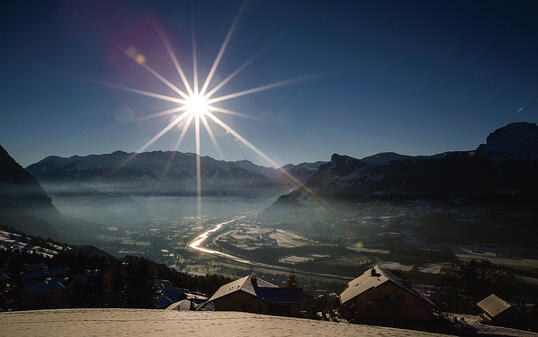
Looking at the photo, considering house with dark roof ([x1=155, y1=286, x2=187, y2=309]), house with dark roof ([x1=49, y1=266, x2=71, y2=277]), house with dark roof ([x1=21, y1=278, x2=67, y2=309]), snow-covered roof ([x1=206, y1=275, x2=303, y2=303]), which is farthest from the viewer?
house with dark roof ([x1=49, y1=266, x2=71, y2=277])

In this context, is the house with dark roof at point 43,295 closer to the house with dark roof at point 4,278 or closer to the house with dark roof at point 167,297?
the house with dark roof at point 4,278

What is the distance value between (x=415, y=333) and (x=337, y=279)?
5457 inches

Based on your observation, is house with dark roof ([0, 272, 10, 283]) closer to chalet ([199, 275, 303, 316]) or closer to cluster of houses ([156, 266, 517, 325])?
cluster of houses ([156, 266, 517, 325])

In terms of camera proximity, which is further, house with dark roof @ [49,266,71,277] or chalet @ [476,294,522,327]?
house with dark roof @ [49,266,71,277]

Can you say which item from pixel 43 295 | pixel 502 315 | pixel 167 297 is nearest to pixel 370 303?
pixel 502 315

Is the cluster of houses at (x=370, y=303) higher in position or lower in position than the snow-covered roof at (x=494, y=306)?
higher

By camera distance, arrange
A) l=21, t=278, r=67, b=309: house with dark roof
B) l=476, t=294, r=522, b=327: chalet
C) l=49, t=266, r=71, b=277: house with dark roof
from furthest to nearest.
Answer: l=49, t=266, r=71, b=277: house with dark roof → l=21, t=278, r=67, b=309: house with dark roof → l=476, t=294, r=522, b=327: chalet

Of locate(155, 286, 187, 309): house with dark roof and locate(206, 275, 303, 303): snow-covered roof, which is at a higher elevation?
locate(206, 275, 303, 303): snow-covered roof

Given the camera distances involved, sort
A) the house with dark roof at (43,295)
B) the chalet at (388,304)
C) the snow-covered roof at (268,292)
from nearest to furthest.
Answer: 1. the chalet at (388,304)
2. the snow-covered roof at (268,292)
3. the house with dark roof at (43,295)

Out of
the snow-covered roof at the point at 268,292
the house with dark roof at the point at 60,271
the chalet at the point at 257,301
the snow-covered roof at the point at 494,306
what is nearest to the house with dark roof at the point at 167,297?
the snow-covered roof at the point at 268,292

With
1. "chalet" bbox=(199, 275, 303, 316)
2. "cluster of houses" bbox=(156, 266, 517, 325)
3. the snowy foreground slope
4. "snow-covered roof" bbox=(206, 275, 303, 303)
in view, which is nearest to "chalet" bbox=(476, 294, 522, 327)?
"cluster of houses" bbox=(156, 266, 517, 325)

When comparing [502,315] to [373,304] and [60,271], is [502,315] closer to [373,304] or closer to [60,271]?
[373,304]


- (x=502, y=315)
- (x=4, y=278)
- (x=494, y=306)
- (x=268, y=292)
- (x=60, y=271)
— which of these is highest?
(x=4, y=278)

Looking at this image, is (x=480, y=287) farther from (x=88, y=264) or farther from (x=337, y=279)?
(x=88, y=264)
